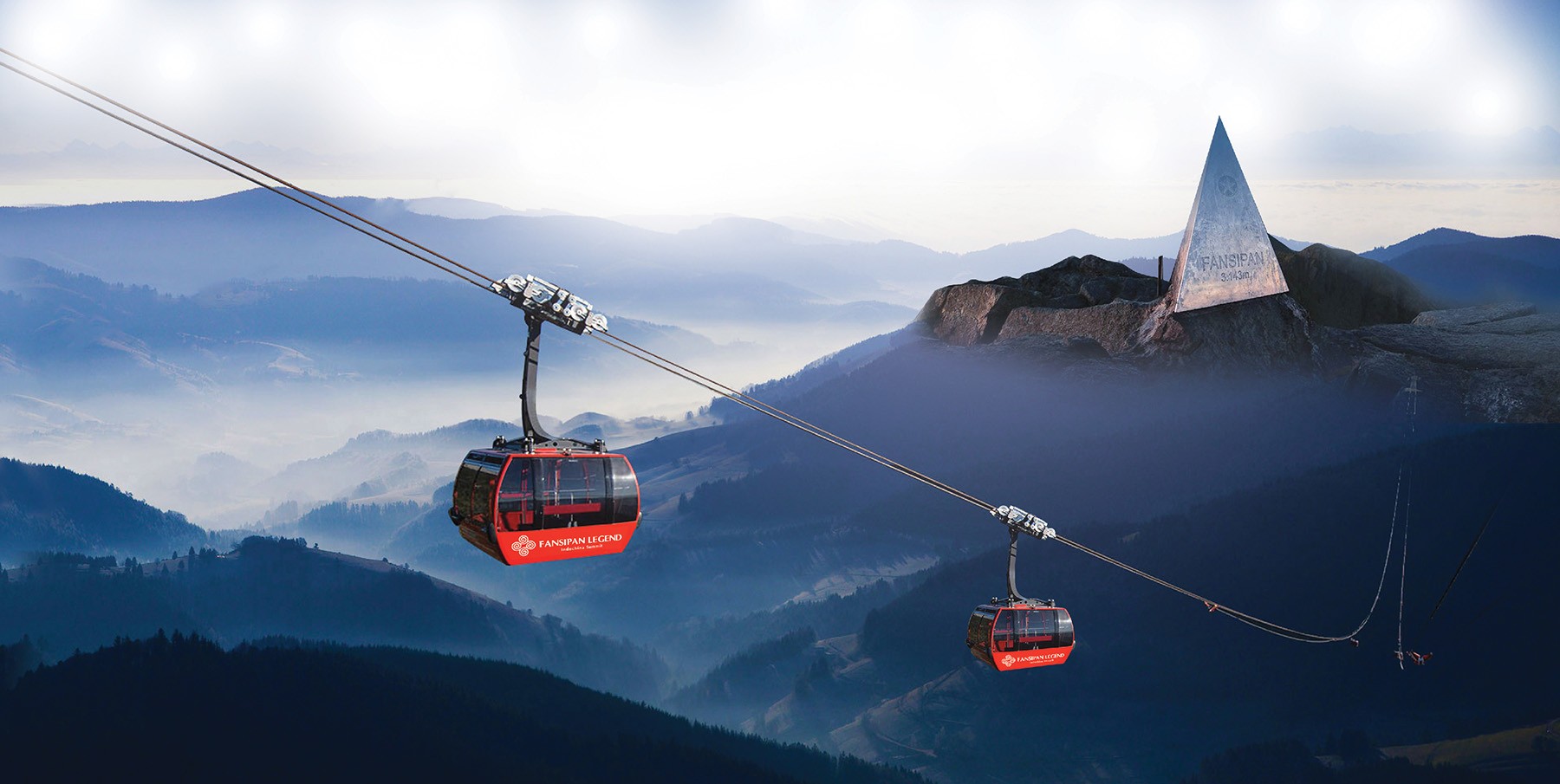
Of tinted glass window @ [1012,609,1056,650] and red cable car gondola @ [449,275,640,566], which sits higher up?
red cable car gondola @ [449,275,640,566]

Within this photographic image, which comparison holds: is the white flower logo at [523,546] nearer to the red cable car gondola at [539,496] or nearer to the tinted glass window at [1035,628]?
the red cable car gondola at [539,496]

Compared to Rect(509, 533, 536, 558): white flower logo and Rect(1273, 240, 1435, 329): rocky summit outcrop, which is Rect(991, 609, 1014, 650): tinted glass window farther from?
Rect(1273, 240, 1435, 329): rocky summit outcrop

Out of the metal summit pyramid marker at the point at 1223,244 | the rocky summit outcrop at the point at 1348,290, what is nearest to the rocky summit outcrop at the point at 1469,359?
the rocky summit outcrop at the point at 1348,290

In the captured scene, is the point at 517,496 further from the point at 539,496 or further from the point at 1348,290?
the point at 1348,290

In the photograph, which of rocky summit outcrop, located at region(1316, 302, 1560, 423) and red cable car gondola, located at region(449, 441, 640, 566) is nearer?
red cable car gondola, located at region(449, 441, 640, 566)

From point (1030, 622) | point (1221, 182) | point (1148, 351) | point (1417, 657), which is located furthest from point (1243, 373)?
point (1030, 622)

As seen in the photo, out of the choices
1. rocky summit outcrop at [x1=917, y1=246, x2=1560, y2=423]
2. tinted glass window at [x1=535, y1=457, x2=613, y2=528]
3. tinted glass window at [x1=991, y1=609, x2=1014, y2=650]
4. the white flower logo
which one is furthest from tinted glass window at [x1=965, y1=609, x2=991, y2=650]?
rocky summit outcrop at [x1=917, y1=246, x2=1560, y2=423]

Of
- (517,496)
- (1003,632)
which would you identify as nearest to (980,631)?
(1003,632)
